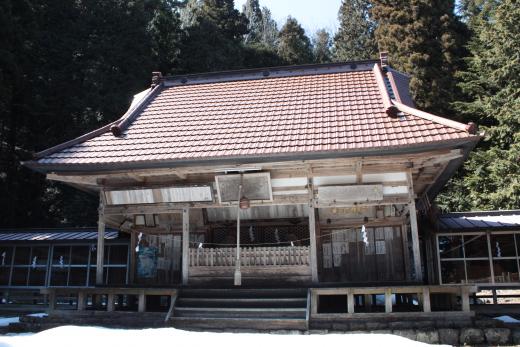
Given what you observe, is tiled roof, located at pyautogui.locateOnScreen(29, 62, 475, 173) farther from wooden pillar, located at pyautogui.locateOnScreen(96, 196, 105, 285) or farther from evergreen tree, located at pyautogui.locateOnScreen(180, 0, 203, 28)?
evergreen tree, located at pyautogui.locateOnScreen(180, 0, 203, 28)

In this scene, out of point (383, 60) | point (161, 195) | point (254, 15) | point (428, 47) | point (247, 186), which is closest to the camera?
point (247, 186)

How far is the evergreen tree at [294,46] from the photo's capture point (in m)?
40.8

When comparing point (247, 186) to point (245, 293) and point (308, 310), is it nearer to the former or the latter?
point (245, 293)

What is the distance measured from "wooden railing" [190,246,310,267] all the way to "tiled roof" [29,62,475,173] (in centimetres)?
237

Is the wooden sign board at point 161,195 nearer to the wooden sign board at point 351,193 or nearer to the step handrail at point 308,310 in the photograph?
the wooden sign board at point 351,193

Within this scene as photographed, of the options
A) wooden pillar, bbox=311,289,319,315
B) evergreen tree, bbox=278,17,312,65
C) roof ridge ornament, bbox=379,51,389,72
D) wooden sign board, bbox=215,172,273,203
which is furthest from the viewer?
evergreen tree, bbox=278,17,312,65

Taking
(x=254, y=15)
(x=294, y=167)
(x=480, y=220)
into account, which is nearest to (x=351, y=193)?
(x=294, y=167)

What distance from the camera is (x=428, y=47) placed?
2566 centimetres

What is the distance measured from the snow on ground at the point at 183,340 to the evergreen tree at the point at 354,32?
3253 cm

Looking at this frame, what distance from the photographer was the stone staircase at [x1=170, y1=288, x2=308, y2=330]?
29.4 feet

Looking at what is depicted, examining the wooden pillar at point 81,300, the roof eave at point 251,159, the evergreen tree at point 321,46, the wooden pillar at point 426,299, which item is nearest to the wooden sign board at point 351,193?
the roof eave at point 251,159

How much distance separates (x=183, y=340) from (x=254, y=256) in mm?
3389

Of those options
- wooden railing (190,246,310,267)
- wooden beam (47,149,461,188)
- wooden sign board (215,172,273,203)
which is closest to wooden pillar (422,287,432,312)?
wooden railing (190,246,310,267)

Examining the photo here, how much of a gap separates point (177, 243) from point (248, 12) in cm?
5006
